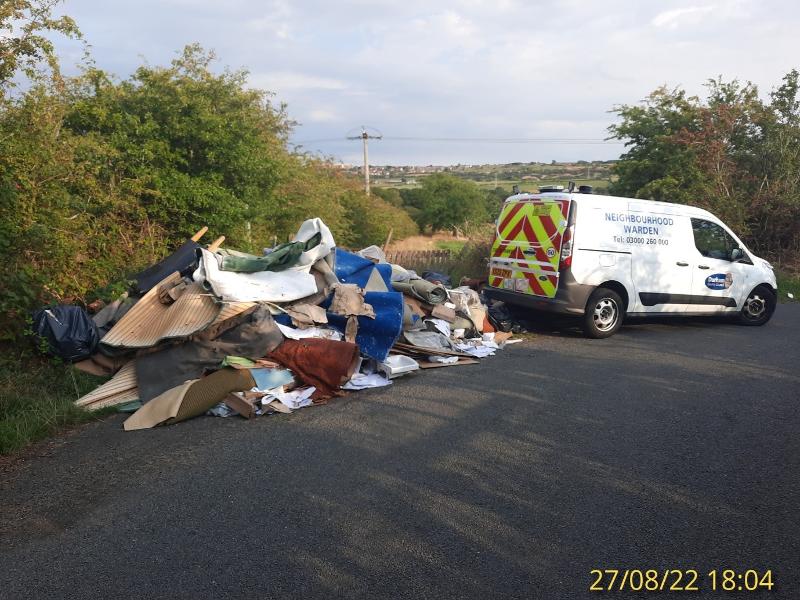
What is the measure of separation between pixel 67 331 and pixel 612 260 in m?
7.36

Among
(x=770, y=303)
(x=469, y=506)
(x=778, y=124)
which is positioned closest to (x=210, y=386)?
(x=469, y=506)

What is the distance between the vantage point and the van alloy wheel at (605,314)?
33.0 ft

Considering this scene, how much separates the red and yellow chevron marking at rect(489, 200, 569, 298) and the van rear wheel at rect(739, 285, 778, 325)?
4.20 m

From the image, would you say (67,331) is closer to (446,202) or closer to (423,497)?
(423,497)

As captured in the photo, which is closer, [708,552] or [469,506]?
[708,552]

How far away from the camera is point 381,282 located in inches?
352

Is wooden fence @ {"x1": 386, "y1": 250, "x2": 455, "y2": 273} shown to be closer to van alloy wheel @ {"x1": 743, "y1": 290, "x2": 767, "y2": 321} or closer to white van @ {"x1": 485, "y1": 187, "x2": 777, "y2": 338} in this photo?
white van @ {"x1": 485, "y1": 187, "x2": 777, "y2": 338}

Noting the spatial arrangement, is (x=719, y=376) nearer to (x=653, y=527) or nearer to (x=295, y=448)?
(x=653, y=527)

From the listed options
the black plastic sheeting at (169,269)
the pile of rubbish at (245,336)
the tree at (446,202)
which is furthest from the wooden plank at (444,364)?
the tree at (446,202)

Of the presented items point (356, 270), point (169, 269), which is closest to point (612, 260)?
point (356, 270)

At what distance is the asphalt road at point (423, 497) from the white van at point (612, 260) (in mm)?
2910

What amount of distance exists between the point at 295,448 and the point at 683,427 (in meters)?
3.34

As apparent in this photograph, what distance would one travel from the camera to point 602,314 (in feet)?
33.3

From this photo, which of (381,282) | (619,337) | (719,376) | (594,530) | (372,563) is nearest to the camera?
(372,563)
